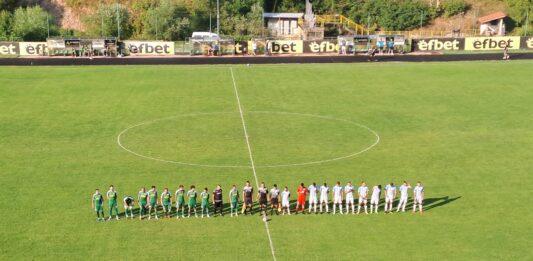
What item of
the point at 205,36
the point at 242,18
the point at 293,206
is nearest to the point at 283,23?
the point at 242,18

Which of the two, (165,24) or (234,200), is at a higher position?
(165,24)

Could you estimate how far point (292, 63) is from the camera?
228 ft

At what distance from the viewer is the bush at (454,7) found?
321 feet

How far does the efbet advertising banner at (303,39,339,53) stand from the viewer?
2990 inches

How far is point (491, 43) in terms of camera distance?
254 ft

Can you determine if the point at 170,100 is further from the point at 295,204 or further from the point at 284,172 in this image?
the point at 295,204

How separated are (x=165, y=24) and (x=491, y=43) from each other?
132ft

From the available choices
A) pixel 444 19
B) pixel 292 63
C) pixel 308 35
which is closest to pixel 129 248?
pixel 292 63

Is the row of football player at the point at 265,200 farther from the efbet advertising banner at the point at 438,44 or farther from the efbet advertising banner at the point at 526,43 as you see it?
the efbet advertising banner at the point at 526,43

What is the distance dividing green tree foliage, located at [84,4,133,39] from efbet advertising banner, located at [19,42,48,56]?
1456 centimetres

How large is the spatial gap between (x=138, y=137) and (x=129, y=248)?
16.6m

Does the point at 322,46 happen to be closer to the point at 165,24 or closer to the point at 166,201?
the point at 165,24

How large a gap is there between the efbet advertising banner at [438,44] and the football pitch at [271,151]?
10.3 metres

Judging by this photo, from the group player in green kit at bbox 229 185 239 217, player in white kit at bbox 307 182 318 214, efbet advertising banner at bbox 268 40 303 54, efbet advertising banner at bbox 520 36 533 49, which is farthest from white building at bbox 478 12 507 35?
player in green kit at bbox 229 185 239 217
